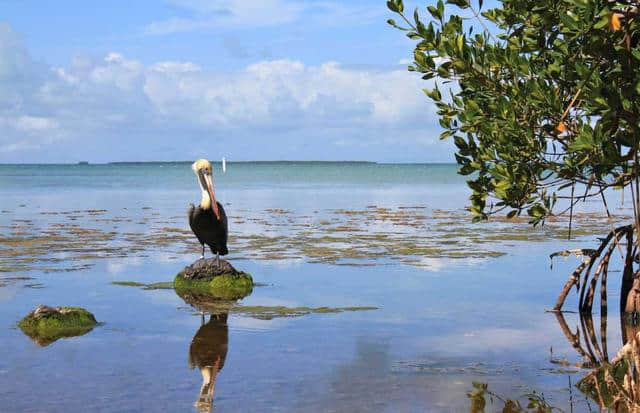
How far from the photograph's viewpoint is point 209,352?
461 inches

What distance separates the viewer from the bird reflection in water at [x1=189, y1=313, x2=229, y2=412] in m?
9.49

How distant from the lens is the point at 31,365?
35.5 feet

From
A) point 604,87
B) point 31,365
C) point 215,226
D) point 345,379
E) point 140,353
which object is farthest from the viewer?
point 215,226

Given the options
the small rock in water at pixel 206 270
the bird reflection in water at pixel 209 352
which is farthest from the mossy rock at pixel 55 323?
the small rock in water at pixel 206 270

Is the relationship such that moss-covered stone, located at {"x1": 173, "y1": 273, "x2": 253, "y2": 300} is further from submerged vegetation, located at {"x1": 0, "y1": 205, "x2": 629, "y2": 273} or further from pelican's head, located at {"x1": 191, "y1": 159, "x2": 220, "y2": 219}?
submerged vegetation, located at {"x1": 0, "y1": 205, "x2": 629, "y2": 273}

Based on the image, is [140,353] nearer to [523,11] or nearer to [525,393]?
[525,393]

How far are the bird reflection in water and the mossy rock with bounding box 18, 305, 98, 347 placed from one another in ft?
5.92

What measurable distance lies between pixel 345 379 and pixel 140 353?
304 cm

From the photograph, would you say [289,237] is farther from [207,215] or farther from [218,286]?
[218,286]

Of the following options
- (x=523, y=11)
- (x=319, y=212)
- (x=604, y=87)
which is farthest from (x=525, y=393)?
(x=319, y=212)

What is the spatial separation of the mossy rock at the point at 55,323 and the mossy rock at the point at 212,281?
131 inches

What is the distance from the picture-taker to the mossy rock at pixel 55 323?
12.7 m

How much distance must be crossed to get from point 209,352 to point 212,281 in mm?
5256

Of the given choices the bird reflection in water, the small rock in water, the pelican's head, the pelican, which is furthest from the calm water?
the pelican's head
